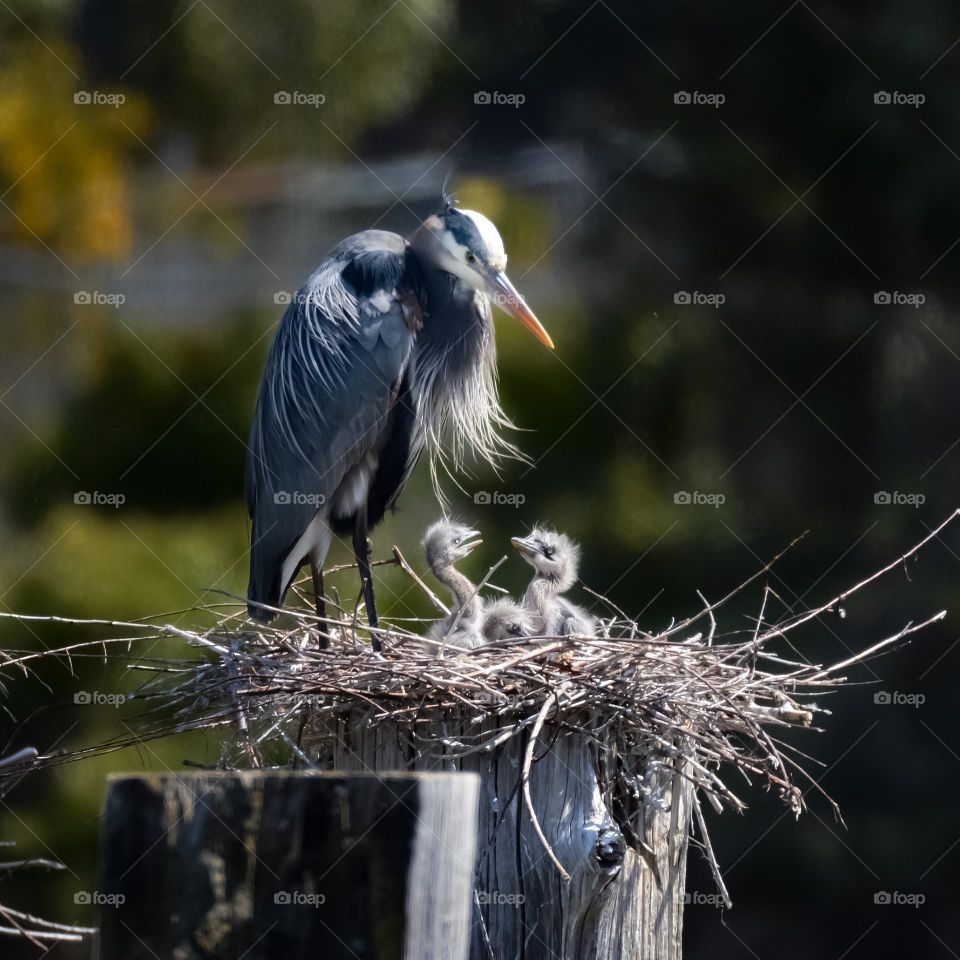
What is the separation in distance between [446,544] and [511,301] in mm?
507

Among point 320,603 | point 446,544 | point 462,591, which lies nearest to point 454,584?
point 462,591

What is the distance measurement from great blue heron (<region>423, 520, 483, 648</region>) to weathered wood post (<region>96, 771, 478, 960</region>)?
4.08 ft

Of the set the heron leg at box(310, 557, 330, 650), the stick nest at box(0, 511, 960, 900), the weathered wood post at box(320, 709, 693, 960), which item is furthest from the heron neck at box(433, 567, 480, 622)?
the weathered wood post at box(320, 709, 693, 960)

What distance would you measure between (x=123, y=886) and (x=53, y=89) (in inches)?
132

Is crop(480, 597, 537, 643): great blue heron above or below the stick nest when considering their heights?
above

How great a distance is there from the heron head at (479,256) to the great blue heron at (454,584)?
1.44 feet

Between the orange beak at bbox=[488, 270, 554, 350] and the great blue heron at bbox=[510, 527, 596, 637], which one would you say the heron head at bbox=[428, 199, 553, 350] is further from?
the great blue heron at bbox=[510, 527, 596, 637]

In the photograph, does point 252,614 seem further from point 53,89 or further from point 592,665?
point 53,89

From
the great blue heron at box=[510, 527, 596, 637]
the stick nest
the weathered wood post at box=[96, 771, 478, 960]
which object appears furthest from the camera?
the great blue heron at box=[510, 527, 596, 637]

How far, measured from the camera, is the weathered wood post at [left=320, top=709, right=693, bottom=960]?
1.84 metres

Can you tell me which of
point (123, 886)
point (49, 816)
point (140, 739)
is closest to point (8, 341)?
point (49, 816)

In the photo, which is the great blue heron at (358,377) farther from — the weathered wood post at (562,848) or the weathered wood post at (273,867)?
the weathered wood post at (273,867)

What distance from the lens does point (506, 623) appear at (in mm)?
2611

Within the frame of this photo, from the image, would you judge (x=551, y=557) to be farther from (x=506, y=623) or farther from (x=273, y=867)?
(x=273, y=867)
